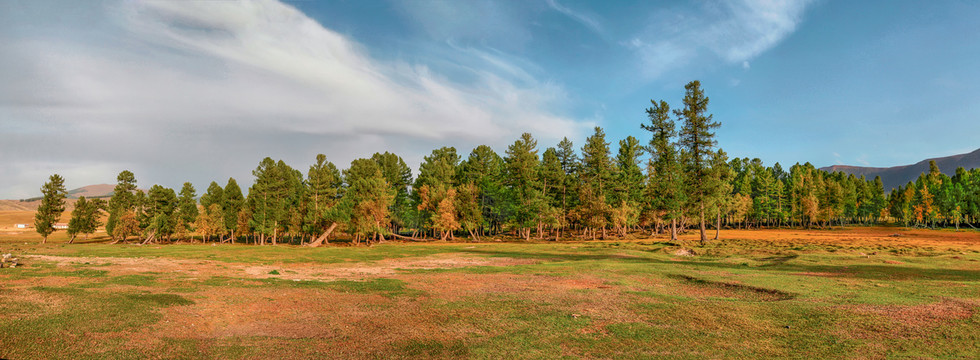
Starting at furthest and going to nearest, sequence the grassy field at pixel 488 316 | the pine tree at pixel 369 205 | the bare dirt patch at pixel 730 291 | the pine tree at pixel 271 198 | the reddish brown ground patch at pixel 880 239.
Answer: the pine tree at pixel 271 198 → the pine tree at pixel 369 205 → the reddish brown ground patch at pixel 880 239 → the bare dirt patch at pixel 730 291 → the grassy field at pixel 488 316

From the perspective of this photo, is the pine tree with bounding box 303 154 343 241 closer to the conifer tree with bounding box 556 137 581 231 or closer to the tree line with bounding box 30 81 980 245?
the tree line with bounding box 30 81 980 245

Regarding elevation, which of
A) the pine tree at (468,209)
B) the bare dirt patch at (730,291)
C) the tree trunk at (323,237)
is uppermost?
the pine tree at (468,209)

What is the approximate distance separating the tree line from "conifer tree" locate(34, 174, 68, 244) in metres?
0.25

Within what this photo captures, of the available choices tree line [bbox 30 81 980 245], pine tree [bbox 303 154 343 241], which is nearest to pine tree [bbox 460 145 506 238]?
tree line [bbox 30 81 980 245]

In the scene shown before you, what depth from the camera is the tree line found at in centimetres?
5944

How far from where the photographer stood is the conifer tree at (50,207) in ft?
258

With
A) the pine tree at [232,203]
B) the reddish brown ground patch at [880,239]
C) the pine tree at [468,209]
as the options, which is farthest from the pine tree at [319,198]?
the reddish brown ground patch at [880,239]

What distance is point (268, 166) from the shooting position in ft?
262

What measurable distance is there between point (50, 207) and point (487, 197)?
87612 millimetres

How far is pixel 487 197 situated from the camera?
82.6m

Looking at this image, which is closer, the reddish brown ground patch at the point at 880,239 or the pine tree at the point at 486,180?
the reddish brown ground patch at the point at 880,239

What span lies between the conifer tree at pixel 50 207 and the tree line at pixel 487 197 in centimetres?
25

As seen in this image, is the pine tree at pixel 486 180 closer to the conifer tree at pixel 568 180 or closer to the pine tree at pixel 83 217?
the conifer tree at pixel 568 180

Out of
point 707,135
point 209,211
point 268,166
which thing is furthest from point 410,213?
point 707,135
